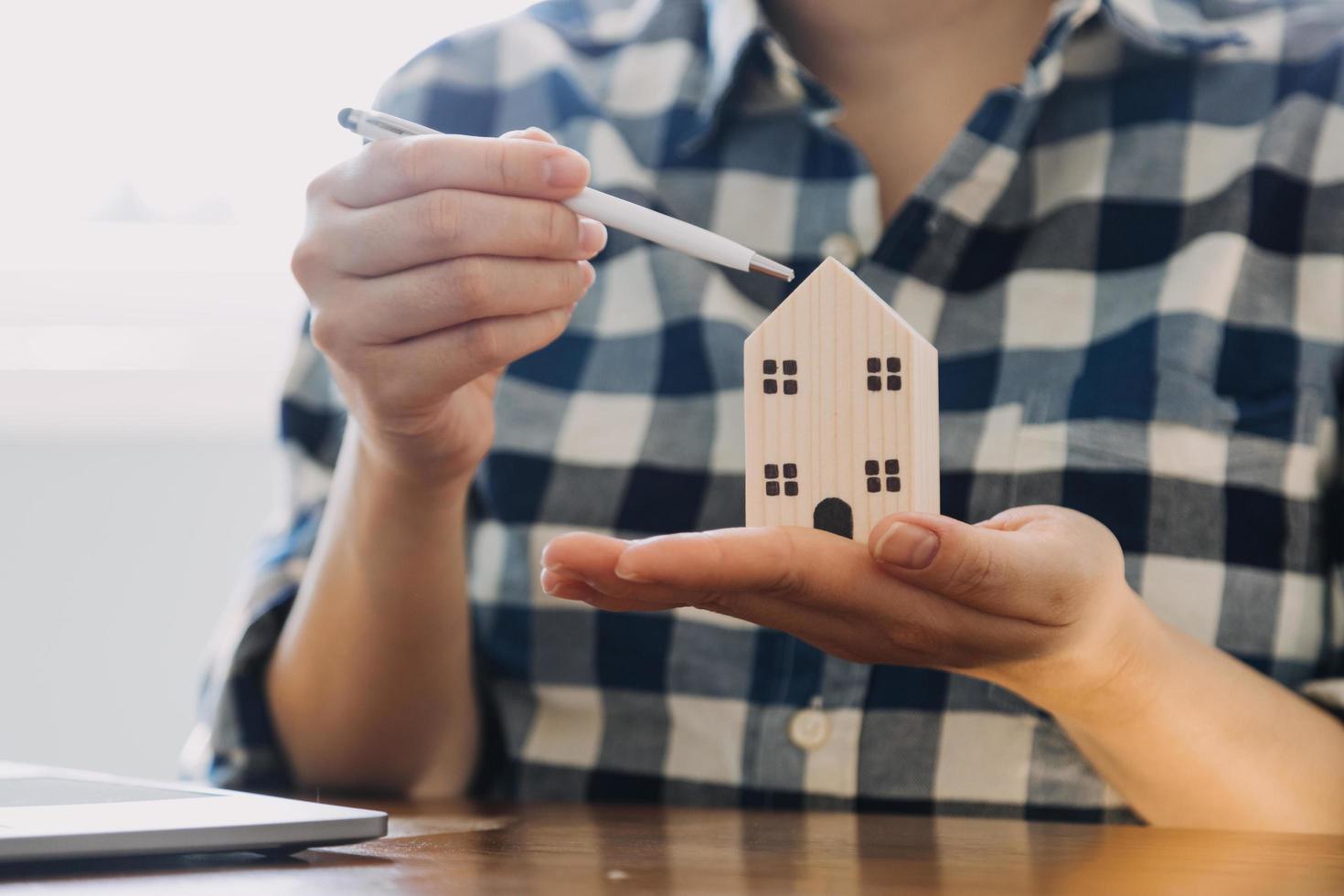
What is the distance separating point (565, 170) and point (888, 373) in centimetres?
19

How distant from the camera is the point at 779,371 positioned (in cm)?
65

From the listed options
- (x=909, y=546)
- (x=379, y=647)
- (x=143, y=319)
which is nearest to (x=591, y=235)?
(x=909, y=546)

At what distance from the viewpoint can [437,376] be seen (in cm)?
71

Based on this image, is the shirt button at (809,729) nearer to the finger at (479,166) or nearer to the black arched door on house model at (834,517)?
the black arched door on house model at (834,517)

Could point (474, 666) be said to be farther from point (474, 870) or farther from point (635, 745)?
point (474, 870)

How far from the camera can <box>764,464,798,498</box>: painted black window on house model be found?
2.13 ft

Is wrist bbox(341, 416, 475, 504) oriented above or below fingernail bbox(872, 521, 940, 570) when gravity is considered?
above

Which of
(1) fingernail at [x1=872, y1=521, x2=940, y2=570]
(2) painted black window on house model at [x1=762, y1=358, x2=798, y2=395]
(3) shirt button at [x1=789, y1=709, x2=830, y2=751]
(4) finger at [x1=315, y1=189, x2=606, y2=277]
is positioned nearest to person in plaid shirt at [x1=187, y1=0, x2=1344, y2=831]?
(3) shirt button at [x1=789, y1=709, x2=830, y2=751]

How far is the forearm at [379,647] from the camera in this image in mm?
918

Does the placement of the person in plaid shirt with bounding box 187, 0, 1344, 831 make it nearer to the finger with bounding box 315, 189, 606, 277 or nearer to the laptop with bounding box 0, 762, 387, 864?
the finger with bounding box 315, 189, 606, 277

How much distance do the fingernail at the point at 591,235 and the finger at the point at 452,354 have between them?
0.13 ft

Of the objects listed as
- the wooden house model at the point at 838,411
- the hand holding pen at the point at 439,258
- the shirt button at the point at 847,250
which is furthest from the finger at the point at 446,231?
the shirt button at the point at 847,250

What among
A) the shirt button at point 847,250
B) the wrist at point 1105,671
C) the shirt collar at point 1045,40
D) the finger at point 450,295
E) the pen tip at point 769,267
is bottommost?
the wrist at point 1105,671

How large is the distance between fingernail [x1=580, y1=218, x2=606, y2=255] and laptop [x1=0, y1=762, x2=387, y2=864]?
32cm
